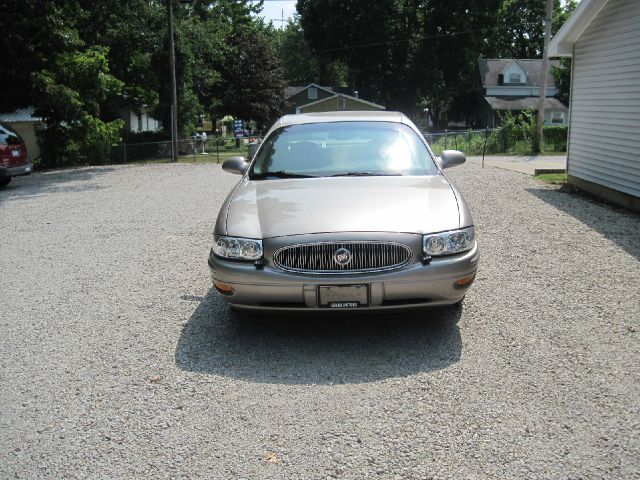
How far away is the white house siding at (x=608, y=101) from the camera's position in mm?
10961

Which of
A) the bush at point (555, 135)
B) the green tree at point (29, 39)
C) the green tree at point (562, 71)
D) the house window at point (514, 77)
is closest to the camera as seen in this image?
the green tree at point (29, 39)

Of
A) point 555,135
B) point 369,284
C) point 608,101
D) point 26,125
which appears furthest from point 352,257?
point 555,135

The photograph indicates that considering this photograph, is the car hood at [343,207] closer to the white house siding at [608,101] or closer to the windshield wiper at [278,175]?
the windshield wiper at [278,175]

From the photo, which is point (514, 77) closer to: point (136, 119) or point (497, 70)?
point (497, 70)

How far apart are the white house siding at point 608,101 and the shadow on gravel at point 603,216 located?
17.0 inches

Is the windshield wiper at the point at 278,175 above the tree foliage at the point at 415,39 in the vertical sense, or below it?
below

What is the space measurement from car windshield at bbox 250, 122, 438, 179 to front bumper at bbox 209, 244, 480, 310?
141 centimetres

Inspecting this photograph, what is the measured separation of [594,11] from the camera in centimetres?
1238

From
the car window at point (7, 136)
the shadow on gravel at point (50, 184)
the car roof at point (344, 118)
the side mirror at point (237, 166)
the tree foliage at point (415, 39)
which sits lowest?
the shadow on gravel at point (50, 184)

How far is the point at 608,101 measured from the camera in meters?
12.1

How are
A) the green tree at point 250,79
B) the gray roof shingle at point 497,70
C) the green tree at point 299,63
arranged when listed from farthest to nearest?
1. the green tree at point 299,63
2. the gray roof shingle at point 497,70
3. the green tree at point 250,79

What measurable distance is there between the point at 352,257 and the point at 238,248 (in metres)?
0.82

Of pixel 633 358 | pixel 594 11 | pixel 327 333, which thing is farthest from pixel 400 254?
pixel 594 11

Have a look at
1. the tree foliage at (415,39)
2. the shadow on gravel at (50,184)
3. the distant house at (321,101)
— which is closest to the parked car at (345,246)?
the shadow on gravel at (50,184)
